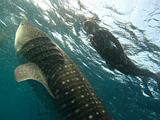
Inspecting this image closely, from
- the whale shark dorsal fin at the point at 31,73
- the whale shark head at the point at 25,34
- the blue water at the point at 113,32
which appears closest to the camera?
the whale shark dorsal fin at the point at 31,73

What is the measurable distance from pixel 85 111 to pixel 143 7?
11248 mm

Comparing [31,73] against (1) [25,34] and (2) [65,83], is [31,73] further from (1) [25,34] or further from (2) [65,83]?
(2) [65,83]

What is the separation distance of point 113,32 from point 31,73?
13027mm

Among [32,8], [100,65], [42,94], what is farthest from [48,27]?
Answer: [42,94]

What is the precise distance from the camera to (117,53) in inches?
236

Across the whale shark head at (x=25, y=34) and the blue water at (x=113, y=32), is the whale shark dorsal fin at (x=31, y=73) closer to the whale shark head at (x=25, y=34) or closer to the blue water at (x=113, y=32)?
the whale shark head at (x=25, y=34)

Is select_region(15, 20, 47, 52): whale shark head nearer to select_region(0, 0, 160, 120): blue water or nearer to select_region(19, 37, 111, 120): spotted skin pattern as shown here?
select_region(19, 37, 111, 120): spotted skin pattern

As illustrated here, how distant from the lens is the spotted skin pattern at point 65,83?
7.21 feet

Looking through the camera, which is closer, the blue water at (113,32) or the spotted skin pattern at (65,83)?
the spotted skin pattern at (65,83)

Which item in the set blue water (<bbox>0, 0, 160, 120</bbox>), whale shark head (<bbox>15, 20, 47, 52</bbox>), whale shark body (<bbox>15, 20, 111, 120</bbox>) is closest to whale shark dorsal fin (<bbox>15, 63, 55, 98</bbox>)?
whale shark body (<bbox>15, 20, 111, 120</bbox>)

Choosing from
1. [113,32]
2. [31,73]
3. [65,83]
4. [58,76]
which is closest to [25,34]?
[31,73]

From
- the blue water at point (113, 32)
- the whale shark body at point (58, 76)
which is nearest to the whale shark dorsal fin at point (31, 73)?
the whale shark body at point (58, 76)

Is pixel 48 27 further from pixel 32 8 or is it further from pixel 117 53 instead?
pixel 117 53

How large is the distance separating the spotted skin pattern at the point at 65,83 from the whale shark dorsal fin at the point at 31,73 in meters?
0.04
